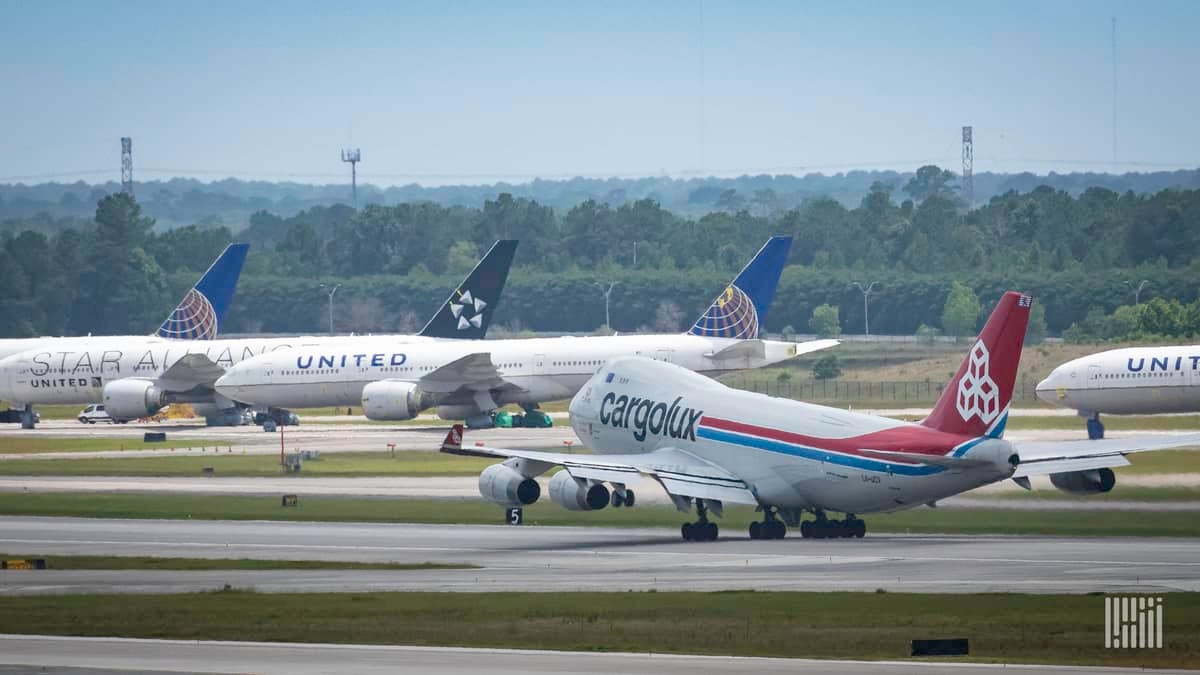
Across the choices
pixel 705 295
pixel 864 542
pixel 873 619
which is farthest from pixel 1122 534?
pixel 705 295

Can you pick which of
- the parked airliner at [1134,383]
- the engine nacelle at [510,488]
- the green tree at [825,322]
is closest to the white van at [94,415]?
the parked airliner at [1134,383]

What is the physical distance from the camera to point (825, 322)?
176 m

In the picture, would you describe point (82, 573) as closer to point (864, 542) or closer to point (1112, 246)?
point (864, 542)

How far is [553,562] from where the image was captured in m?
42.3

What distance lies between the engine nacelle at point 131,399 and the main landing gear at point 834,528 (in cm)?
5880

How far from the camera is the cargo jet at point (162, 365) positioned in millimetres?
100000

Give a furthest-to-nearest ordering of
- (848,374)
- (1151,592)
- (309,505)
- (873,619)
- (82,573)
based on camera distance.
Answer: (848,374) < (309,505) < (82,573) < (1151,592) < (873,619)

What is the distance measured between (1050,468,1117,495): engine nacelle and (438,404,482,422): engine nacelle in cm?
5141

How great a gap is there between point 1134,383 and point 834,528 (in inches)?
1620

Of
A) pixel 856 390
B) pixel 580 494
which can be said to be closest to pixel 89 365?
pixel 856 390

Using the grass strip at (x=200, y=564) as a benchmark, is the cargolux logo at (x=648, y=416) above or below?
above

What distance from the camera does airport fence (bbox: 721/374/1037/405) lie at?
104m

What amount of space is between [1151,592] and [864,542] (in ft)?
38.2

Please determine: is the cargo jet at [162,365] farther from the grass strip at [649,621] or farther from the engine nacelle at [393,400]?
the grass strip at [649,621]
